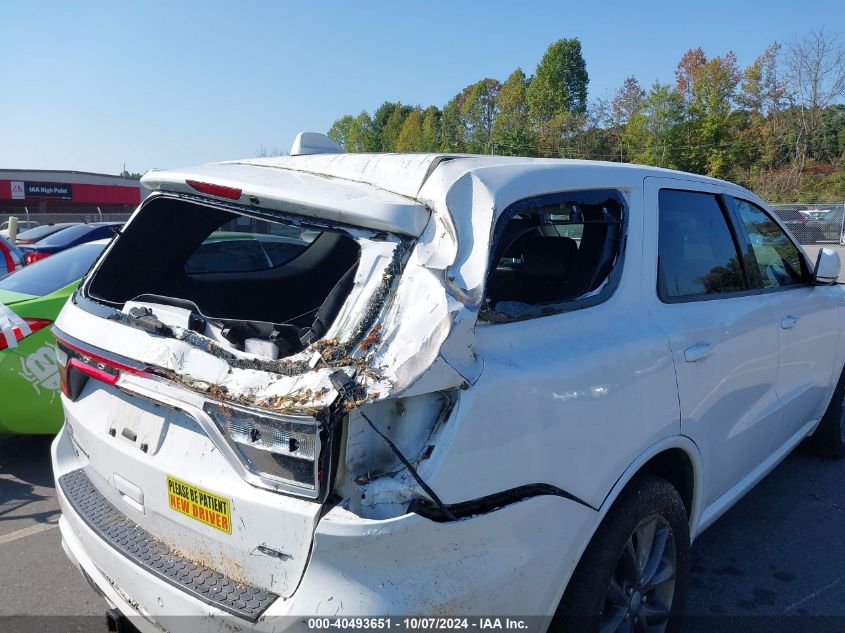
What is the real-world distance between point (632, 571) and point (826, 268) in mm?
2461

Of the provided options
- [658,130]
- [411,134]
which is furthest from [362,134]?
[658,130]

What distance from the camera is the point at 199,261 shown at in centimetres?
412

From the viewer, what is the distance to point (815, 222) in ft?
78.2

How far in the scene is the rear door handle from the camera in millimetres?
2541

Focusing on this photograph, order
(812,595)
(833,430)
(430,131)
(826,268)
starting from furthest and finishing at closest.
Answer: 1. (430,131)
2. (833,430)
3. (826,268)
4. (812,595)

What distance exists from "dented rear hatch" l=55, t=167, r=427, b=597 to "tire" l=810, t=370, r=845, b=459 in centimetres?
394

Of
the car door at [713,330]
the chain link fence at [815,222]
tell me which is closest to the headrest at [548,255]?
the car door at [713,330]

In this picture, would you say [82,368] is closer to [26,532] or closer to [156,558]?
[156,558]

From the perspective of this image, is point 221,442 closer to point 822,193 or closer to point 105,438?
point 105,438

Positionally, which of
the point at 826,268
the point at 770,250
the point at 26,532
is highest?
the point at 770,250

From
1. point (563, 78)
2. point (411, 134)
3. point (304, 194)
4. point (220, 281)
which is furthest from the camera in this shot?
point (411, 134)

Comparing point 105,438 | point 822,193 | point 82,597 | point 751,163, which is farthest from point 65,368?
point 751,163

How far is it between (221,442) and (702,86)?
183 ft

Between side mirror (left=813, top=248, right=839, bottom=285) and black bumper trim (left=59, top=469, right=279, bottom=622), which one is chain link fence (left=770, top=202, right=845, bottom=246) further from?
black bumper trim (left=59, top=469, right=279, bottom=622)
